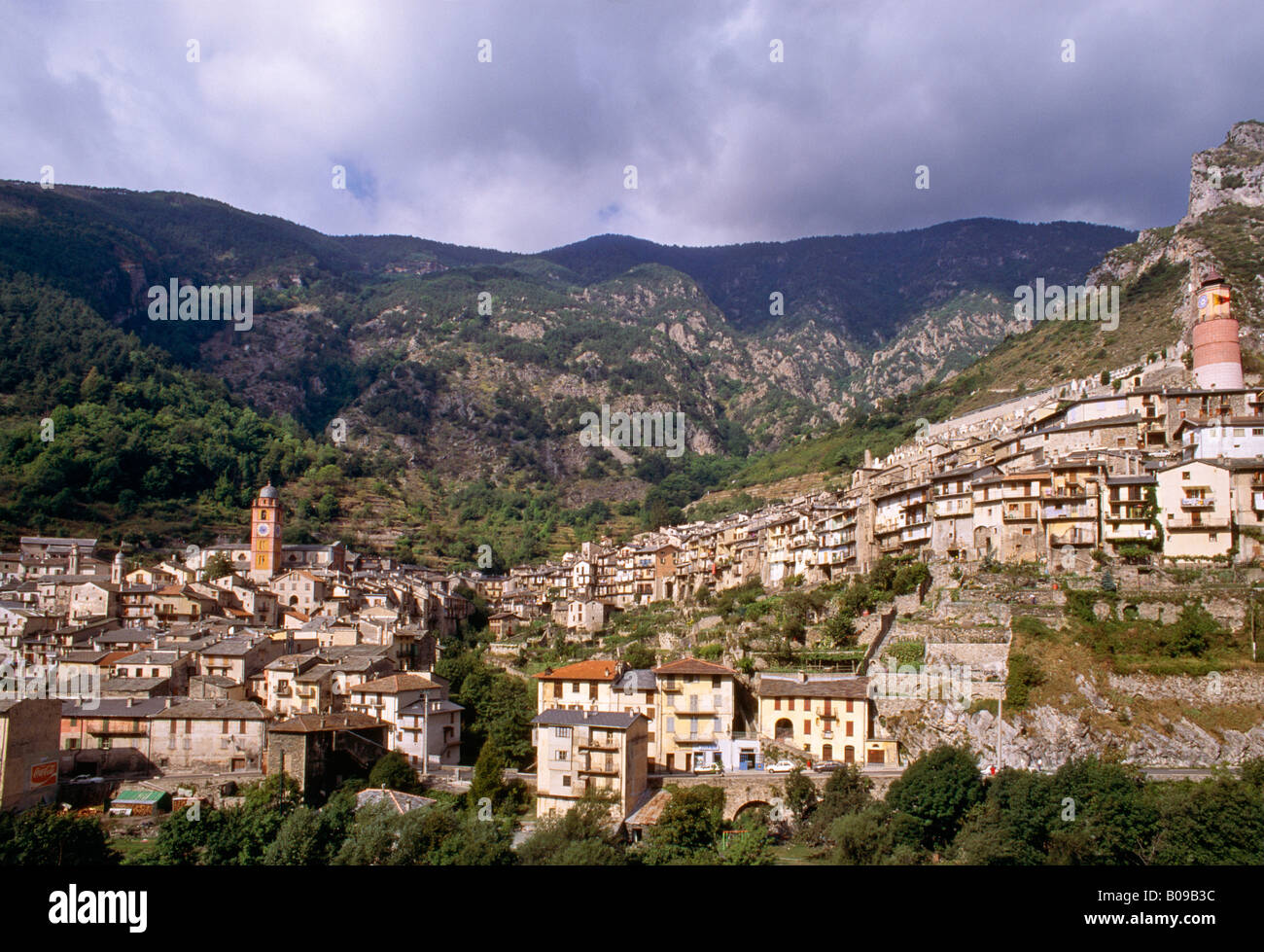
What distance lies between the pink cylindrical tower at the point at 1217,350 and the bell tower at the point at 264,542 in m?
71.2

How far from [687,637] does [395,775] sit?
19.5 meters

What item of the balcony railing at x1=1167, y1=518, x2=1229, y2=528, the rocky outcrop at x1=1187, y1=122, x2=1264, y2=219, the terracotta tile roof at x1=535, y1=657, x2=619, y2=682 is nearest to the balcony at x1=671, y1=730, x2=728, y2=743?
the terracotta tile roof at x1=535, y1=657, x2=619, y2=682

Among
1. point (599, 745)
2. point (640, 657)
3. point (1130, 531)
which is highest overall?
point (1130, 531)

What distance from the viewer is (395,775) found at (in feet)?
132

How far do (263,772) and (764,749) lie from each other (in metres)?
22.8

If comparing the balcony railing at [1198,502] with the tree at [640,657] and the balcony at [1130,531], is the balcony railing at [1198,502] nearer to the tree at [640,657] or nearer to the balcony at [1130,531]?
the balcony at [1130,531]

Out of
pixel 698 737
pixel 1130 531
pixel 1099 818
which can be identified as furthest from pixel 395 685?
pixel 1130 531

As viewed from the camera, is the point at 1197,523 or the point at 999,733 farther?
the point at 1197,523

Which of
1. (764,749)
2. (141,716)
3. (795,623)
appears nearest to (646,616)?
(795,623)

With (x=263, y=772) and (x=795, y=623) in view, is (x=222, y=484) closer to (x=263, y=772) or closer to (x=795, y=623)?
(x=263, y=772)

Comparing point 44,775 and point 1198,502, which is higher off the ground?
point 1198,502

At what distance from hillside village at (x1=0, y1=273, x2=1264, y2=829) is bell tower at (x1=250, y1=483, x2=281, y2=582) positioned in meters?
6.75

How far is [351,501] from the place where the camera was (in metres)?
116

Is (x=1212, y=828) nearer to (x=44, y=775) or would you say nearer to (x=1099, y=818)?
(x=1099, y=818)
